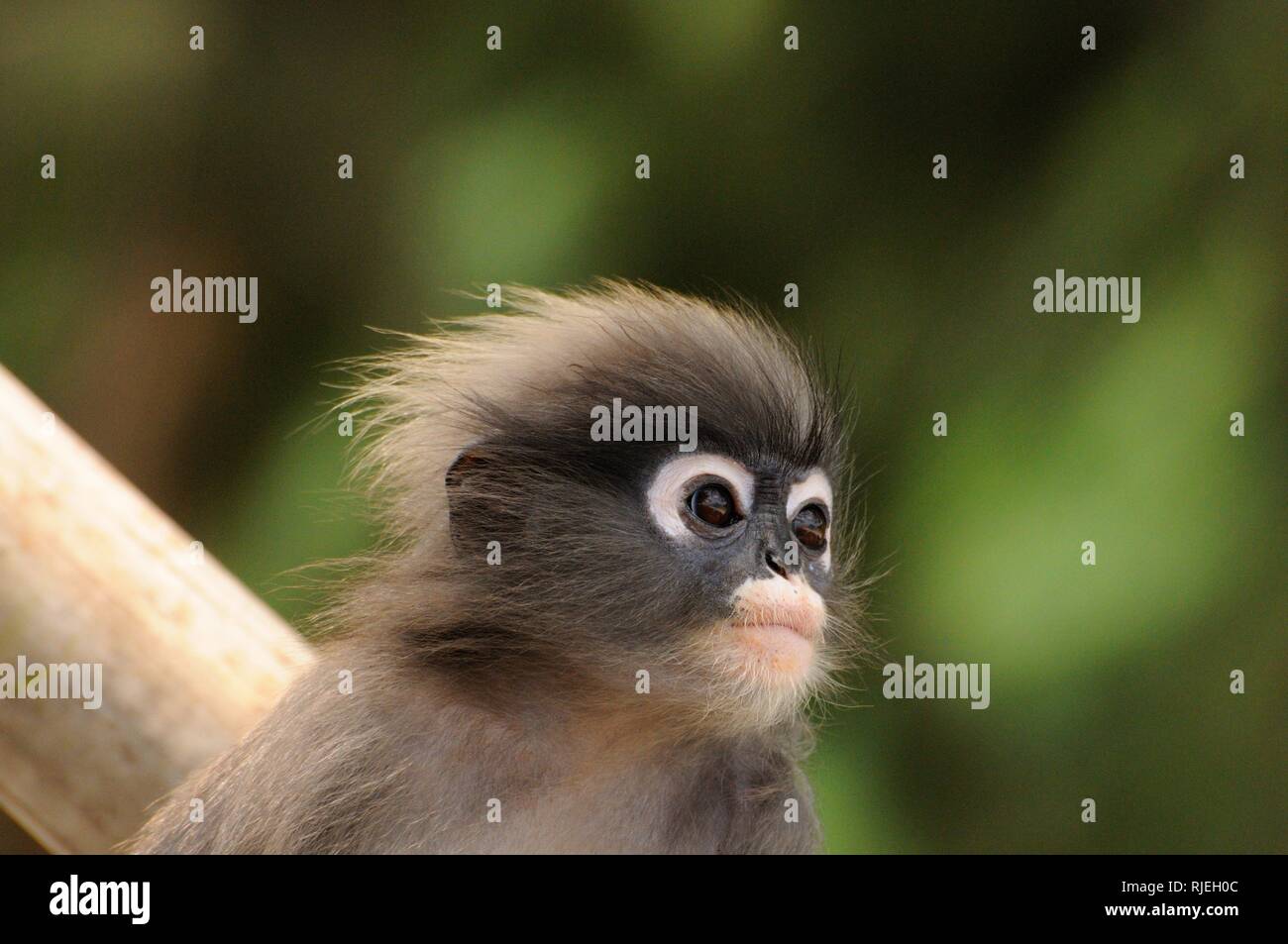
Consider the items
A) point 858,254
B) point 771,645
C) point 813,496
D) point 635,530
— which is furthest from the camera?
point 858,254

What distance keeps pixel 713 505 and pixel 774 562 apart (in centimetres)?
17

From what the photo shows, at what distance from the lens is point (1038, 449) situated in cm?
520

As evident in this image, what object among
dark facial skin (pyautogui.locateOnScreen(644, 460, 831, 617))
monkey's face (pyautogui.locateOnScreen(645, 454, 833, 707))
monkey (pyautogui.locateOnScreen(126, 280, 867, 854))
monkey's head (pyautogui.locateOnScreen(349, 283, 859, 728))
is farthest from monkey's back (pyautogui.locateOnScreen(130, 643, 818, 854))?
dark facial skin (pyautogui.locateOnScreen(644, 460, 831, 617))

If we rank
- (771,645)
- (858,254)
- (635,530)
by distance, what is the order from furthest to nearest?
1. (858,254)
2. (635,530)
3. (771,645)

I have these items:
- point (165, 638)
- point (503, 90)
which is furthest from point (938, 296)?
point (165, 638)

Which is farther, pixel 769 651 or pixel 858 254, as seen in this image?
pixel 858 254

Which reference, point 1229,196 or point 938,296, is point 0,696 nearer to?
point 938,296

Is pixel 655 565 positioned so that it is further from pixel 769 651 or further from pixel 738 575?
pixel 769 651

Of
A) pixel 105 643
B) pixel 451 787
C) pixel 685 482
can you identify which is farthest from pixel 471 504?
pixel 105 643

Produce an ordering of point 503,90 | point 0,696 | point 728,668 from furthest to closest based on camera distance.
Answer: point 503,90 < point 0,696 < point 728,668

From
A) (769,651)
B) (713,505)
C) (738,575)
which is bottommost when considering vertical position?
(769,651)

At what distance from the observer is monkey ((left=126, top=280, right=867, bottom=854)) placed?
2.85m

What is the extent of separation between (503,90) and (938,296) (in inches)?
73.1

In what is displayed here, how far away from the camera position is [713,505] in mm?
2854
